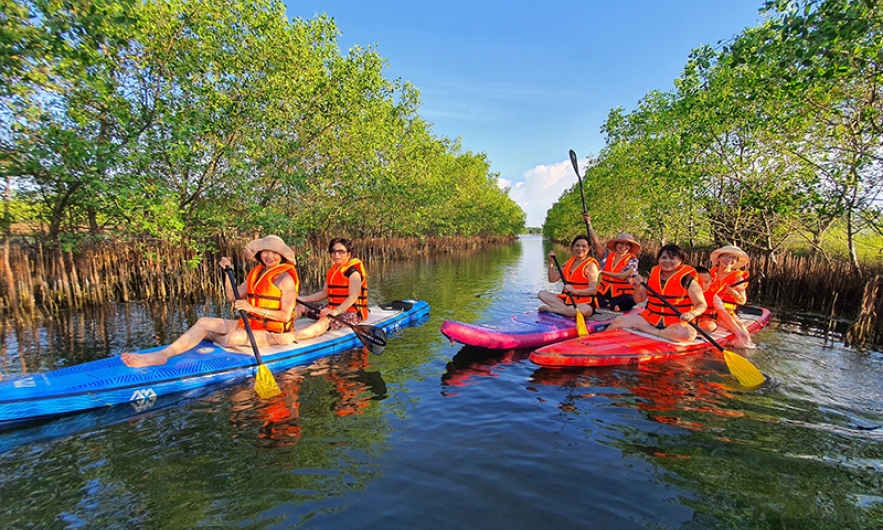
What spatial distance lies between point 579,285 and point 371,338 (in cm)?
415

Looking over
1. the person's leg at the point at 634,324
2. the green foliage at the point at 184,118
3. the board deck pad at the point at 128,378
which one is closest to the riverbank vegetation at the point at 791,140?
the person's leg at the point at 634,324

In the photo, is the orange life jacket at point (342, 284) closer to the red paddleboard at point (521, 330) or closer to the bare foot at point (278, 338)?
the bare foot at point (278, 338)

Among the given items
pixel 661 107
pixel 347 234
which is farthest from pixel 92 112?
pixel 661 107

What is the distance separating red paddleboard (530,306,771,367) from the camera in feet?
18.9

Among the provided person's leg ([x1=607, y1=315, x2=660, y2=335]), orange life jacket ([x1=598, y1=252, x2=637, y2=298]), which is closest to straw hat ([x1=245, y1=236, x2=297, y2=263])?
person's leg ([x1=607, y1=315, x2=660, y2=335])

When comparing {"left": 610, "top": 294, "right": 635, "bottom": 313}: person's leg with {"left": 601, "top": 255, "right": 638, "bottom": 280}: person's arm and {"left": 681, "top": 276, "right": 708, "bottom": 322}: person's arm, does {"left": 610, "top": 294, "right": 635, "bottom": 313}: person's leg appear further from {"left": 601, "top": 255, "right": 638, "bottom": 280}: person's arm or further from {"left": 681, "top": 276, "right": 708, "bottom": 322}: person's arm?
{"left": 681, "top": 276, "right": 708, "bottom": 322}: person's arm

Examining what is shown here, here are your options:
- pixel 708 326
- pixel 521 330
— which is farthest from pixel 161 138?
pixel 708 326

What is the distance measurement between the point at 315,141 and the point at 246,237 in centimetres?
454

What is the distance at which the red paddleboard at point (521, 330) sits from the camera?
618 cm

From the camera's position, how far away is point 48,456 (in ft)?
11.9

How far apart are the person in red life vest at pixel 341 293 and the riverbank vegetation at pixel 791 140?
629 cm

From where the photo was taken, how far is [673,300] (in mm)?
6355

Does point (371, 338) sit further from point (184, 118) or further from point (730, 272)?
point (184, 118)

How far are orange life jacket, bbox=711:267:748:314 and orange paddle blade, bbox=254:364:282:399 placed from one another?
6.99 meters
